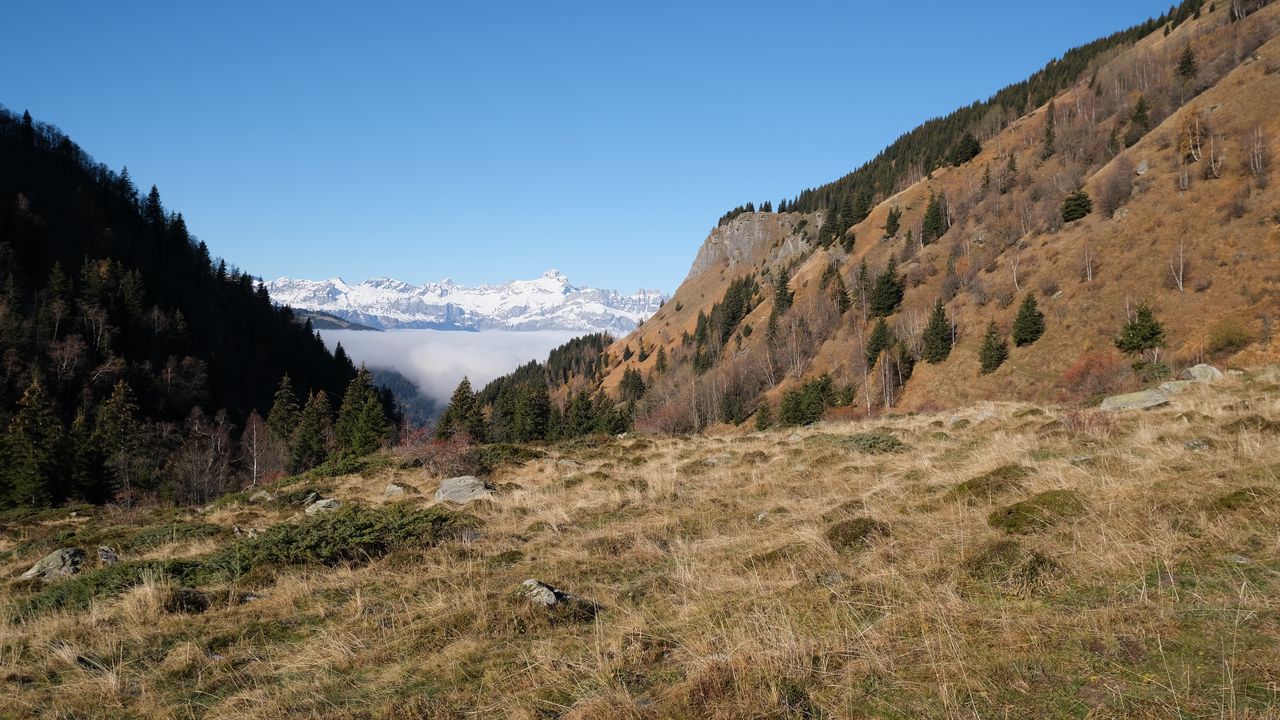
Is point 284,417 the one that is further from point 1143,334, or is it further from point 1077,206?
point 1077,206

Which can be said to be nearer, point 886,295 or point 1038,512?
point 1038,512

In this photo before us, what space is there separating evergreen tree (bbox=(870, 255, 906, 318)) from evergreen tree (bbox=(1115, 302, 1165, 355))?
43.3 metres

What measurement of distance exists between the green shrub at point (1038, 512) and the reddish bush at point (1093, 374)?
4977 cm

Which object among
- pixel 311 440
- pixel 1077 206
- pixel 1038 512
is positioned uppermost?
pixel 1077 206

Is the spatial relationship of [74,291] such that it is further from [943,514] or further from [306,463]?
[943,514]

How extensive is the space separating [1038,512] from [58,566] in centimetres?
1806

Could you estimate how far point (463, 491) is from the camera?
1691 cm

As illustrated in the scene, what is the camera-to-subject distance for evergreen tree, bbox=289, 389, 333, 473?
73.9 m

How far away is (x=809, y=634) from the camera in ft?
15.3

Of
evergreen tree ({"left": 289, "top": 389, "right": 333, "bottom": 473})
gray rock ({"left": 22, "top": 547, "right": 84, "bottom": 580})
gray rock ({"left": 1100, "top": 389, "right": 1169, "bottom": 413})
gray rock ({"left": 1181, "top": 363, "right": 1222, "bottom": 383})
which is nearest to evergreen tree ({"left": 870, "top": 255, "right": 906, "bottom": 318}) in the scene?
gray rock ({"left": 1181, "top": 363, "right": 1222, "bottom": 383})

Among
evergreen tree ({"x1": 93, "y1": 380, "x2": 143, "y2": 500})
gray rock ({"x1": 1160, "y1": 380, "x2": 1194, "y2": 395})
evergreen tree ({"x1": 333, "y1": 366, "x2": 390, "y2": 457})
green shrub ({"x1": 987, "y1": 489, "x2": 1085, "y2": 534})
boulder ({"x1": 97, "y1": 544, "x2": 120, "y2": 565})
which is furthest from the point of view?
evergreen tree ({"x1": 93, "y1": 380, "x2": 143, "y2": 500})

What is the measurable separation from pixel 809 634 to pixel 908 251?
11869cm

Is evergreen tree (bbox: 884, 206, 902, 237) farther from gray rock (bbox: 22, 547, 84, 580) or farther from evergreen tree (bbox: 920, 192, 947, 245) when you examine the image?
gray rock (bbox: 22, 547, 84, 580)

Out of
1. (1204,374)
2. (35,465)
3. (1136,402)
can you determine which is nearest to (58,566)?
(1136,402)
